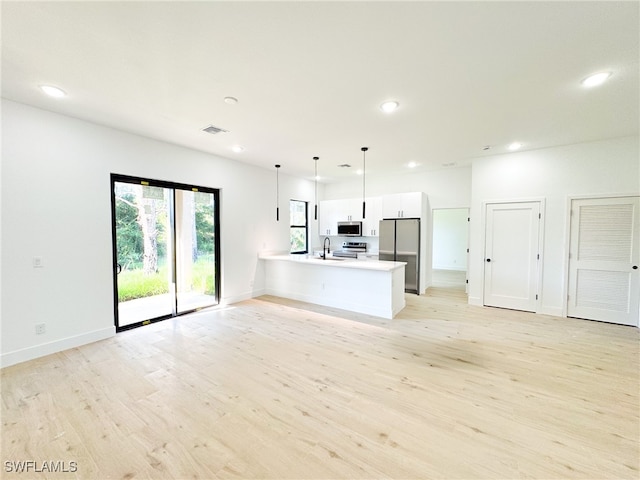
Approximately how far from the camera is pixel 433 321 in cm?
424

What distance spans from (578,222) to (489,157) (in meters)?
1.77

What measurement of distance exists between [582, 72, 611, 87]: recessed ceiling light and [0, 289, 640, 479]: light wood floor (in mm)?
2874

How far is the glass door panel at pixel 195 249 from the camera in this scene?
15.0ft

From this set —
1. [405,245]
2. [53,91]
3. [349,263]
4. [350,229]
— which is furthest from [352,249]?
[53,91]

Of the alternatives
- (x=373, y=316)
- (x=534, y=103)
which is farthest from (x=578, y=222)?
(x=373, y=316)

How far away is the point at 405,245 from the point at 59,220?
19.7 ft

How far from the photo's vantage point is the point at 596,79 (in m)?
2.41

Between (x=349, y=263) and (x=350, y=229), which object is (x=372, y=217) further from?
(x=349, y=263)

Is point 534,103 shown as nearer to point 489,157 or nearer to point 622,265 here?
point 489,157

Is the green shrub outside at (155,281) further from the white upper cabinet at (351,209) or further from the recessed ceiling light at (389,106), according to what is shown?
the recessed ceiling light at (389,106)

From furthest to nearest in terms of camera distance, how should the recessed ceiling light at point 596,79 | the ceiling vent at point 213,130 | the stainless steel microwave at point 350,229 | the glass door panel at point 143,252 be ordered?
the stainless steel microwave at point 350,229
the glass door panel at point 143,252
the ceiling vent at point 213,130
the recessed ceiling light at point 596,79

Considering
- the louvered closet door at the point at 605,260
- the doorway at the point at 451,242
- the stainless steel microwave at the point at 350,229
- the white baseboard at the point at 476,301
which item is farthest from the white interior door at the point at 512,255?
the doorway at the point at 451,242

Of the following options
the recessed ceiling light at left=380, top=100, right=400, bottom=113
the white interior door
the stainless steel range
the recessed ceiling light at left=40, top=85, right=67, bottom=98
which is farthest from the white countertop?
the recessed ceiling light at left=40, top=85, right=67, bottom=98

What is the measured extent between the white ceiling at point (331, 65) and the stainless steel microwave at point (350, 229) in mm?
3368
